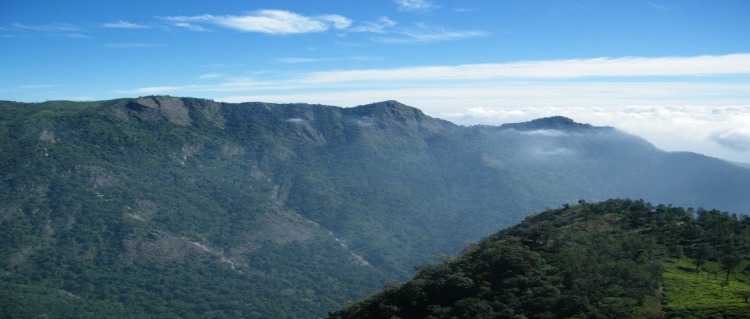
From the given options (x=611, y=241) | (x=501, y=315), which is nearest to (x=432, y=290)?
(x=501, y=315)

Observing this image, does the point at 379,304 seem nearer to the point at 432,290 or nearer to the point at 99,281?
the point at 432,290

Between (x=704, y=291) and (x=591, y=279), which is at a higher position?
(x=591, y=279)

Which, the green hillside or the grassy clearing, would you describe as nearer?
the grassy clearing

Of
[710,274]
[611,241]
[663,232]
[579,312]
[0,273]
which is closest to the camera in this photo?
[579,312]

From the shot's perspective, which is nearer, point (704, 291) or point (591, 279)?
point (591, 279)

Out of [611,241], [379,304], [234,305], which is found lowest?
[234,305]
